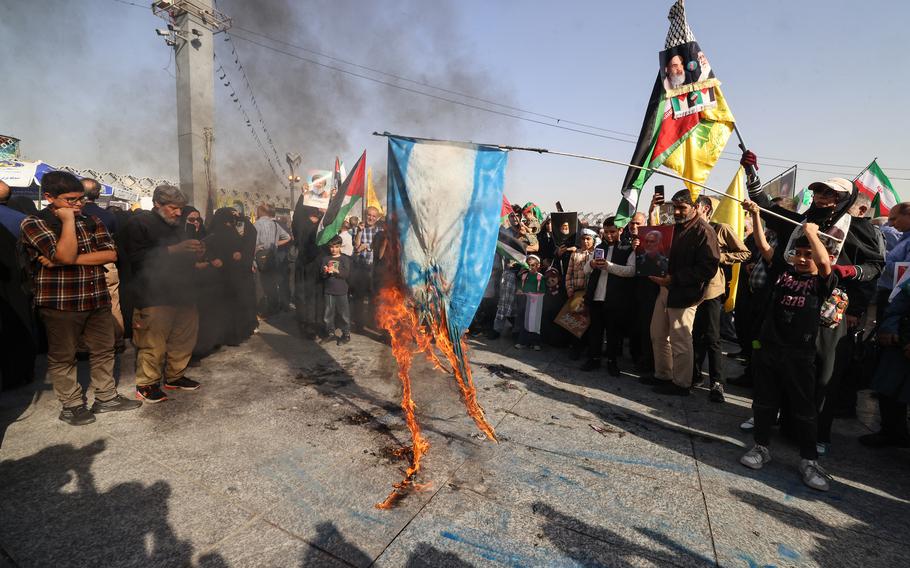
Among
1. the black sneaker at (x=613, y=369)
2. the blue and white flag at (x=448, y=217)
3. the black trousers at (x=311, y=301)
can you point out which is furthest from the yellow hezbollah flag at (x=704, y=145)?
the black trousers at (x=311, y=301)

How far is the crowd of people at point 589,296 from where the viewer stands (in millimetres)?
3072

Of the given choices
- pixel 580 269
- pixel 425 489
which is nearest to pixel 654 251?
pixel 580 269

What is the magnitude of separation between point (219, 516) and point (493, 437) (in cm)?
190

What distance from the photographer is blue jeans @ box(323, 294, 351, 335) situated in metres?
6.22

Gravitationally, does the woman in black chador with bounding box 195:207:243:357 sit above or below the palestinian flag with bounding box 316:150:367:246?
below

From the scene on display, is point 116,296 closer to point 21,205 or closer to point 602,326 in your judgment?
point 21,205

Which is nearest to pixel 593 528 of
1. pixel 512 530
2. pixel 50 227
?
pixel 512 530

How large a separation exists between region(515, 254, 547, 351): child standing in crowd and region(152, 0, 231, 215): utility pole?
41.2 feet

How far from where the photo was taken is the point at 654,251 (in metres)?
4.84

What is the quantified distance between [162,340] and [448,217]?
10.1 ft

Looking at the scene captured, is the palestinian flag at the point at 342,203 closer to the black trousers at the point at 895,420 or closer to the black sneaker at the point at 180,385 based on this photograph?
the black sneaker at the point at 180,385

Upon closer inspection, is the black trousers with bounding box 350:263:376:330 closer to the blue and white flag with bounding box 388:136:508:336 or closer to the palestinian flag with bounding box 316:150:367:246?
the palestinian flag with bounding box 316:150:367:246

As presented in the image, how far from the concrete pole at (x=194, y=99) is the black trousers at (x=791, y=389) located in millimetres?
15641

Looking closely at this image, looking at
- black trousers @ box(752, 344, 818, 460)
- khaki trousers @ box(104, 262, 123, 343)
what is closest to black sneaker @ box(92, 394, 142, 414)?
khaki trousers @ box(104, 262, 123, 343)
